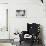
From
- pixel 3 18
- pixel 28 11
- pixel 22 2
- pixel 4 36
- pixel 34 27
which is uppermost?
pixel 22 2

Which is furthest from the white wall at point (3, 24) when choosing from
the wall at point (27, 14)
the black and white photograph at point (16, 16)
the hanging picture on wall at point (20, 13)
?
the hanging picture on wall at point (20, 13)

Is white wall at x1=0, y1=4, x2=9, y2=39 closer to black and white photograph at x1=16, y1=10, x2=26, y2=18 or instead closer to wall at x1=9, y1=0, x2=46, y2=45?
wall at x1=9, y1=0, x2=46, y2=45

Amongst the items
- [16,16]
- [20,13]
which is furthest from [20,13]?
[16,16]

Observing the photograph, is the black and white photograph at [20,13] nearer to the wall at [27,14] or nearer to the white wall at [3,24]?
the wall at [27,14]

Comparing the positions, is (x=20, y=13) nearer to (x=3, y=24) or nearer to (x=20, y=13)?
(x=20, y=13)

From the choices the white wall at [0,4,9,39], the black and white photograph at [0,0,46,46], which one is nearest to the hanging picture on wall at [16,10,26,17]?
the black and white photograph at [0,0,46,46]

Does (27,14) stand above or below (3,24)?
above

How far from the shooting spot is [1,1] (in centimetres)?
278

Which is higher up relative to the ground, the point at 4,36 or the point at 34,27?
the point at 34,27

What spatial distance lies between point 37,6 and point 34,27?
2.09 ft

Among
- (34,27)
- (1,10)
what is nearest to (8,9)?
(1,10)

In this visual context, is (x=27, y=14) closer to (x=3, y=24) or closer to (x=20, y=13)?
(x=20, y=13)

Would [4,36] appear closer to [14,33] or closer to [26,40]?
[14,33]

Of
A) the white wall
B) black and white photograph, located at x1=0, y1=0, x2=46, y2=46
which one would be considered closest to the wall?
black and white photograph, located at x1=0, y1=0, x2=46, y2=46
